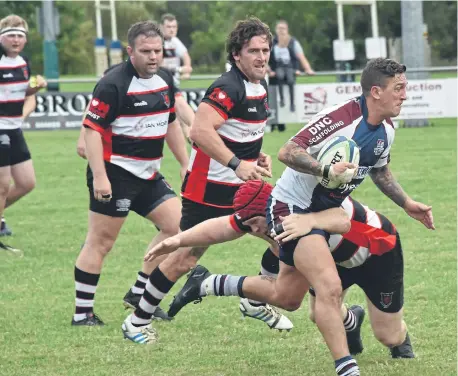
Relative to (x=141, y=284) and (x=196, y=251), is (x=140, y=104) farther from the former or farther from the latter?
(x=141, y=284)

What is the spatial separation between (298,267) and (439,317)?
1.98 meters

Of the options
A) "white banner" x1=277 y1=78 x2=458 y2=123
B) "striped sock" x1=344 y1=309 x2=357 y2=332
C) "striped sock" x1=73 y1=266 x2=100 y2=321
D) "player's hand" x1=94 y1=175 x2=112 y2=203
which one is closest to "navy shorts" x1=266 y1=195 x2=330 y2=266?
"striped sock" x1=344 y1=309 x2=357 y2=332

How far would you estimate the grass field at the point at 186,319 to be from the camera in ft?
21.2

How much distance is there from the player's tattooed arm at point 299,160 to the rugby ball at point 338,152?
0.18 feet

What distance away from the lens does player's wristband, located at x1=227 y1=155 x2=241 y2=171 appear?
22.1 feet

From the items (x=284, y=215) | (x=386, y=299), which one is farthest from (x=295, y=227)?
(x=386, y=299)

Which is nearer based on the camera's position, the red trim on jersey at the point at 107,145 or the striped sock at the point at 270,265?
the striped sock at the point at 270,265

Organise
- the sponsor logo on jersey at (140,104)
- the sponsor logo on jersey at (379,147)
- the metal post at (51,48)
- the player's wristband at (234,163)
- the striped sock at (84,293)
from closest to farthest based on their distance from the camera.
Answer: the sponsor logo on jersey at (379,147), the player's wristband at (234,163), the sponsor logo on jersey at (140,104), the striped sock at (84,293), the metal post at (51,48)

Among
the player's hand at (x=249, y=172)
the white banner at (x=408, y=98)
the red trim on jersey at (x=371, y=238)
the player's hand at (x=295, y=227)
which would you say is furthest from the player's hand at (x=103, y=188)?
the white banner at (x=408, y=98)

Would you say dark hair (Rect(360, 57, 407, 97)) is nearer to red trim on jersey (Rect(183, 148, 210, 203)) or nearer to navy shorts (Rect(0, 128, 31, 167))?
red trim on jersey (Rect(183, 148, 210, 203))

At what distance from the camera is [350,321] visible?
257 inches

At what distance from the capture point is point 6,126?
10891 millimetres

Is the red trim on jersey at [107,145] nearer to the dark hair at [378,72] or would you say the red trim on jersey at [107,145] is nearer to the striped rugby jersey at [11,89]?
the dark hair at [378,72]

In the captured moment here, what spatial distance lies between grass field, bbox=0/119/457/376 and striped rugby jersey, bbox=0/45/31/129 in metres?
1.27
